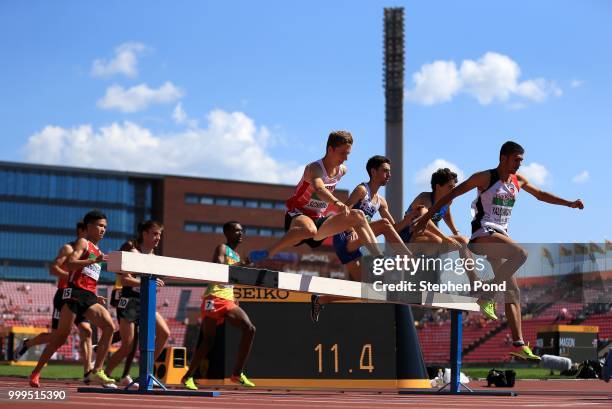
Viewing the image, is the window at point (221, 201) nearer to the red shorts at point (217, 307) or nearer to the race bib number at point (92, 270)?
the red shorts at point (217, 307)

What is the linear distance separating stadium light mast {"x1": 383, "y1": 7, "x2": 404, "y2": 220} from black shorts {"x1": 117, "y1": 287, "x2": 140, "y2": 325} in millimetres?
70832

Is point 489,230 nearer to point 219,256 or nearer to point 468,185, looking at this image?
point 468,185

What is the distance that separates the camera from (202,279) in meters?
8.12

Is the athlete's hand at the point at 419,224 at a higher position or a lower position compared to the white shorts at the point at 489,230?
higher

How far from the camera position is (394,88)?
83.1m

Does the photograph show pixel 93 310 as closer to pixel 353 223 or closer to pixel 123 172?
pixel 353 223

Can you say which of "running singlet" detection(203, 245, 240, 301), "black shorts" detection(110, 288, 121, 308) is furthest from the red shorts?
"black shorts" detection(110, 288, 121, 308)

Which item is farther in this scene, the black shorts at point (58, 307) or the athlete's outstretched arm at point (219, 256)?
the athlete's outstretched arm at point (219, 256)

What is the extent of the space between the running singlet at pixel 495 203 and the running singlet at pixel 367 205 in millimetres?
1226

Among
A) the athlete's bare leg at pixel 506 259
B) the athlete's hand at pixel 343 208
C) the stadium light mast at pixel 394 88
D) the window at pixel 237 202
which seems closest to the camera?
the athlete's bare leg at pixel 506 259

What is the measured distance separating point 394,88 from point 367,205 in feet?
245

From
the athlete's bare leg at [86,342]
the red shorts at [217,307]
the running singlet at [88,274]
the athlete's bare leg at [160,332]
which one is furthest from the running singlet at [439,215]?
the athlete's bare leg at [86,342]

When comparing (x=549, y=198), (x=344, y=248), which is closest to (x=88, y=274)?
(x=344, y=248)

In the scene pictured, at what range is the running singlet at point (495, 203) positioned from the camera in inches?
338
